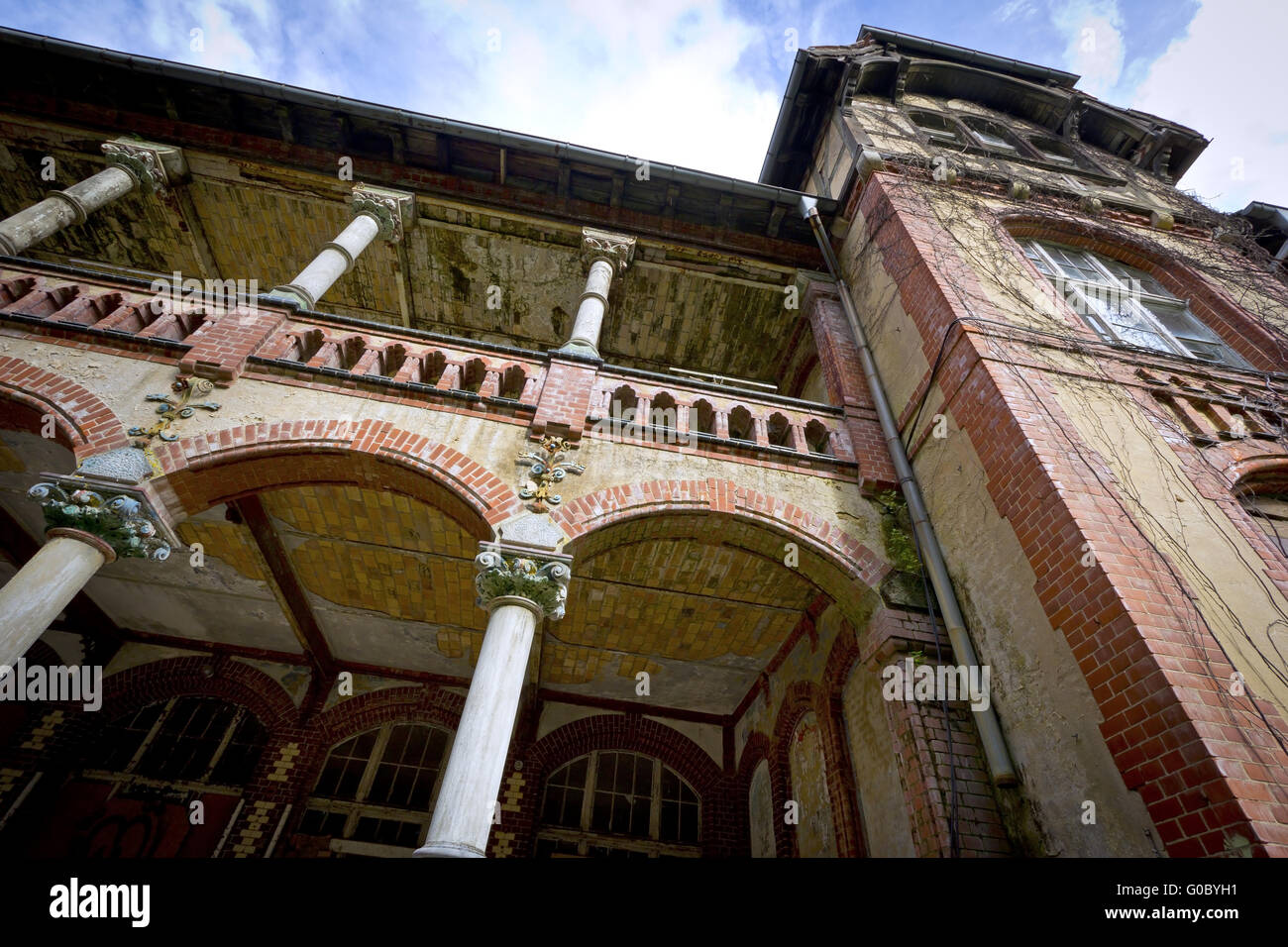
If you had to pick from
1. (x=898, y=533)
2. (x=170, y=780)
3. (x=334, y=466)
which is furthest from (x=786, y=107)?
(x=170, y=780)

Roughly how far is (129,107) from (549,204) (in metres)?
5.92

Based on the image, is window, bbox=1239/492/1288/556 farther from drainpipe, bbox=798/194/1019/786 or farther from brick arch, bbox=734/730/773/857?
brick arch, bbox=734/730/773/857

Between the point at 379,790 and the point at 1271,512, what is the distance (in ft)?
32.8

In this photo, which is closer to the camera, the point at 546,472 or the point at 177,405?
the point at 177,405

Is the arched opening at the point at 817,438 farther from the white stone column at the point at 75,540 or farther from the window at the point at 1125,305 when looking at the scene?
the white stone column at the point at 75,540

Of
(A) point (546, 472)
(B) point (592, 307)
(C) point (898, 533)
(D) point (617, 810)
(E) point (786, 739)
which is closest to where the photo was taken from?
(A) point (546, 472)

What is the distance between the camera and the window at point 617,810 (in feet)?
25.4

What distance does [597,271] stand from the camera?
781 cm

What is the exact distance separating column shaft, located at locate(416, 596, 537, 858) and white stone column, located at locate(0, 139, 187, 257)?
6750 millimetres

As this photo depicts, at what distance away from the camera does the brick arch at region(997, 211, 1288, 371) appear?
7.34 metres

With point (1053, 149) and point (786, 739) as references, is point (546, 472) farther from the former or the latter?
point (1053, 149)
